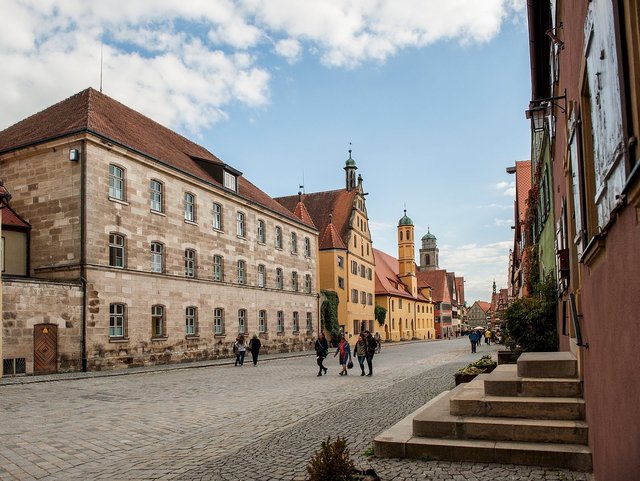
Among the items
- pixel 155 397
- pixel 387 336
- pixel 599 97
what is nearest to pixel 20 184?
pixel 155 397

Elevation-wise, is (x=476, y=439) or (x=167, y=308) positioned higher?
(x=167, y=308)

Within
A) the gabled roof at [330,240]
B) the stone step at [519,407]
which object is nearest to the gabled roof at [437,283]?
the gabled roof at [330,240]

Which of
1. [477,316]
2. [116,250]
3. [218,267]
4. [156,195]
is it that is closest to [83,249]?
[116,250]

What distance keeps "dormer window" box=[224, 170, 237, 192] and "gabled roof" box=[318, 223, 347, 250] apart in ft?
59.0

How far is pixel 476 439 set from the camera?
7.15 m

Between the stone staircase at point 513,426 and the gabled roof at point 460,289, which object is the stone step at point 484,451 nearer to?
the stone staircase at point 513,426

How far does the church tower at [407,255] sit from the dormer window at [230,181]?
53639 mm

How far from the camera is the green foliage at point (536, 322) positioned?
13703 mm

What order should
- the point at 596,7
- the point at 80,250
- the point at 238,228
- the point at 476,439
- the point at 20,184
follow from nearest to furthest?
1. the point at 596,7
2. the point at 476,439
3. the point at 80,250
4. the point at 20,184
5. the point at 238,228

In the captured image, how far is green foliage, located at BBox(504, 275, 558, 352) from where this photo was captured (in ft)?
45.0

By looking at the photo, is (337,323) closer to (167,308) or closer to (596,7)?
(167,308)

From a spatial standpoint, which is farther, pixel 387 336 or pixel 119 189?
pixel 387 336

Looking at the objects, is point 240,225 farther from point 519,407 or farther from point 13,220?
point 519,407

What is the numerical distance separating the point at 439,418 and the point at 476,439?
56 cm
